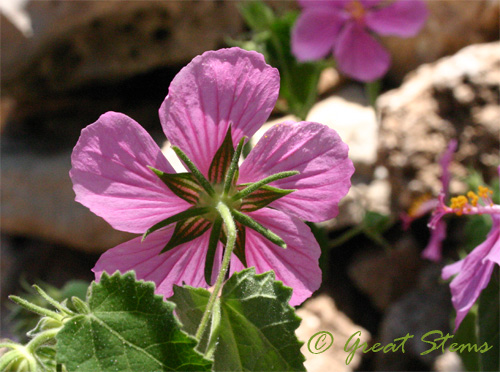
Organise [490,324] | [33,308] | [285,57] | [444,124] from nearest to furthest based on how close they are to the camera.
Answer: [33,308], [490,324], [285,57], [444,124]

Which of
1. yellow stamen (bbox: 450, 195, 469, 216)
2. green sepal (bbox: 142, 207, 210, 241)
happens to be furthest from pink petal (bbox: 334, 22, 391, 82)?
green sepal (bbox: 142, 207, 210, 241)

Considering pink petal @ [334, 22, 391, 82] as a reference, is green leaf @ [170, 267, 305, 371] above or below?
above

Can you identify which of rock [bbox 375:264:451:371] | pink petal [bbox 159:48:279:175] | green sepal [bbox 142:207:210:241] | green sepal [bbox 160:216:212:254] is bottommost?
rock [bbox 375:264:451:371]

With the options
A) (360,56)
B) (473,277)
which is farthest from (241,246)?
(360,56)

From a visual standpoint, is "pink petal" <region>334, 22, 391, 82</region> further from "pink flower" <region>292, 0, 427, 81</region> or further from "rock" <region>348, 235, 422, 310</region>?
"rock" <region>348, 235, 422, 310</region>

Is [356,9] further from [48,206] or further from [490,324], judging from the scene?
[48,206]

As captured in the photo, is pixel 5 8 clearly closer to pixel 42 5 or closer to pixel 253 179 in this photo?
pixel 42 5

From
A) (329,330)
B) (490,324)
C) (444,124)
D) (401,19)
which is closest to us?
(490,324)
